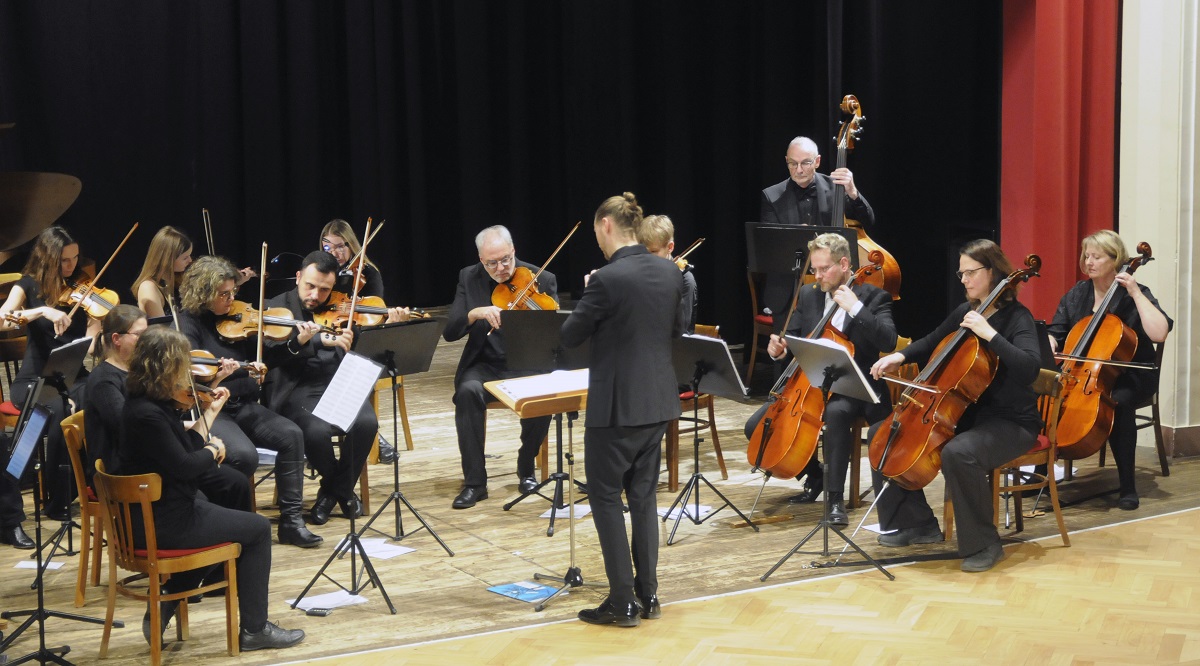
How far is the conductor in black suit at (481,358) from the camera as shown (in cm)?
556

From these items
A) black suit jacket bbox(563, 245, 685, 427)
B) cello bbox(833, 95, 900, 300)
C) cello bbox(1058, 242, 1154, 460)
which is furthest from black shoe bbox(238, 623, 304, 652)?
cello bbox(1058, 242, 1154, 460)

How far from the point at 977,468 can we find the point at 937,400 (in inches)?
11.3

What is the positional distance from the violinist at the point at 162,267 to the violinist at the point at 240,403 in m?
0.53

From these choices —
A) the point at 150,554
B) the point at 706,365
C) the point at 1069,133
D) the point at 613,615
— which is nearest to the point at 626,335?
the point at 706,365

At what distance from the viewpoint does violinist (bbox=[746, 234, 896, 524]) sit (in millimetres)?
5098

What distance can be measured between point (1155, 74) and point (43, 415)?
4995 mm

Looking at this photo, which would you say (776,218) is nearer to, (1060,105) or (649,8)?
(1060,105)

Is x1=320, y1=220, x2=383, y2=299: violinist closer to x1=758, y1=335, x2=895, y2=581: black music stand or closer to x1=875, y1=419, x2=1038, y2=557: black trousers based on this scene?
x1=758, y1=335, x2=895, y2=581: black music stand

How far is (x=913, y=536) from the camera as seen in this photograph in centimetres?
498

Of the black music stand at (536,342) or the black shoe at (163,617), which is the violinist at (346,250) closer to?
the black music stand at (536,342)

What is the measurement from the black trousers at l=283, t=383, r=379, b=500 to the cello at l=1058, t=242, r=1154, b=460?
2880 mm

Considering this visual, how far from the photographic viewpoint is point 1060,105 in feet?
20.9

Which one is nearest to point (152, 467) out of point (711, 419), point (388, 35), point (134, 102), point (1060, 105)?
point (711, 419)

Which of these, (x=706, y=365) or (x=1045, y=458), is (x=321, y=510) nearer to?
(x=706, y=365)
